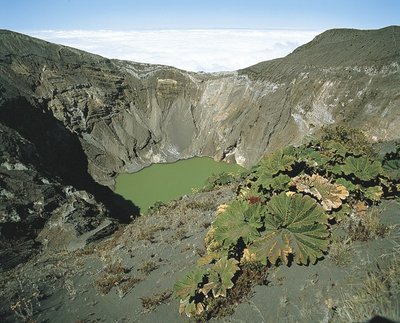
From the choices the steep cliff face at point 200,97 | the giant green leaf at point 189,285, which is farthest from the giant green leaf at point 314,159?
the steep cliff face at point 200,97

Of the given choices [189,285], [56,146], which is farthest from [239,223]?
[56,146]

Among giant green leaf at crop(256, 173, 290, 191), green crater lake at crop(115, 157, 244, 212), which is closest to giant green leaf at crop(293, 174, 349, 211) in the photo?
giant green leaf at crop(256, 173, 290, 191)

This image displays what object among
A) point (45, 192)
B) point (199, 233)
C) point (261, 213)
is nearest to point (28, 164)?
point (45, 192)

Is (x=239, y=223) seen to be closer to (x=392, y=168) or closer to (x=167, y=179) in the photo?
(x=392, y=168)

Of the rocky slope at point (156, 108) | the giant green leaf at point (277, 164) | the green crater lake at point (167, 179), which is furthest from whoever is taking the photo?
the green crater lake at point (167, 179)

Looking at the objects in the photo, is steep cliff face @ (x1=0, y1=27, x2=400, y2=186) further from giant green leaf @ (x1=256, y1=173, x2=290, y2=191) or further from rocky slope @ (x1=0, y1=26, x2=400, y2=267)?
giant green leaf @ (x1=256, y1=173, x2=290, y2=191)

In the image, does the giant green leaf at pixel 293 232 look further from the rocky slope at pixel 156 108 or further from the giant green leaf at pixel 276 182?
the rocky slope at pixel 156 108
